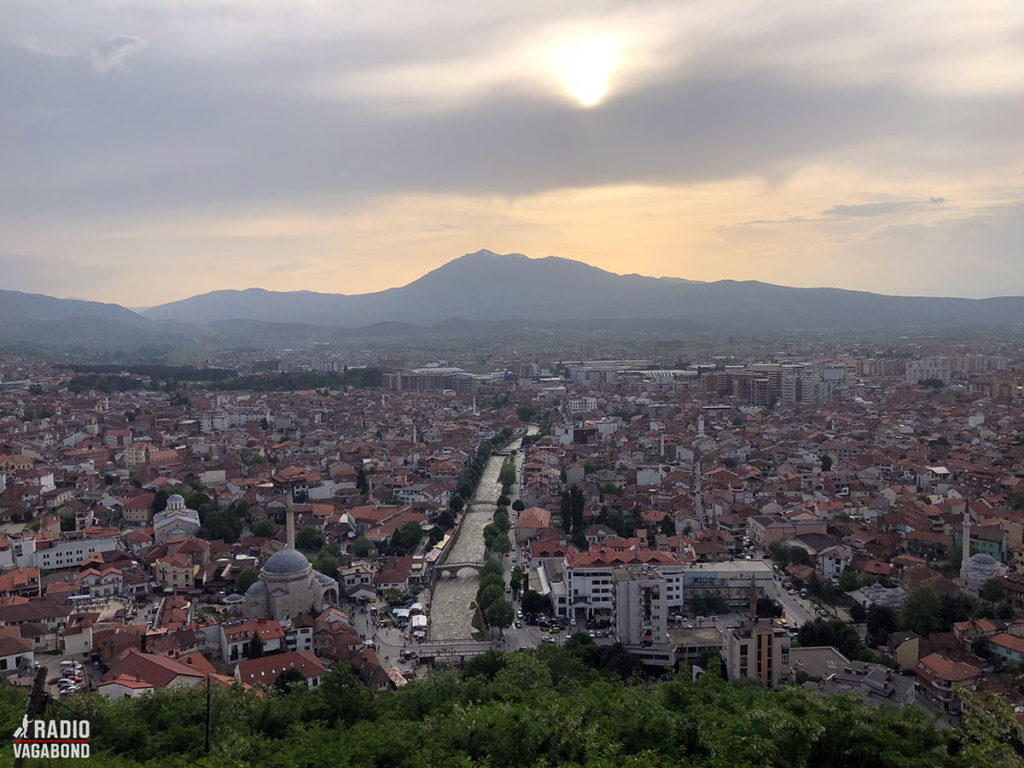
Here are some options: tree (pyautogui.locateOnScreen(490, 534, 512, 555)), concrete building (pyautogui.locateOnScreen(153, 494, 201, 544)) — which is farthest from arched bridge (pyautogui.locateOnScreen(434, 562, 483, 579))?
concrete building (pyautogui.locateOnScreen(153, 494, 201, 544))

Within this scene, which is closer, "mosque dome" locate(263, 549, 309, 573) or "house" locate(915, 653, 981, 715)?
"house" locate(915, 653, 981, 715)

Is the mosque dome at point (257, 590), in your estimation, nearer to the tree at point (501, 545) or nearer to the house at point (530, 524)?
the tree at point (501, 545)

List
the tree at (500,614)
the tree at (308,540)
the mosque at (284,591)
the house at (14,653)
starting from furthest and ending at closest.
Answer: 1. the tree at (308,540)
2. the mosque at (284,591)
3. the tree at (500,614)
4. the house at (14,653)

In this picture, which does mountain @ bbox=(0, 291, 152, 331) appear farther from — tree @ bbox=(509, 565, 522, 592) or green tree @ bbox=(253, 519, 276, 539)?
tree @ bbox=(509, 565, 522, 592)

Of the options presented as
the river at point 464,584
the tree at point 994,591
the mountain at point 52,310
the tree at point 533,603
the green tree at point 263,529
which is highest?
the mountain at point 52,310

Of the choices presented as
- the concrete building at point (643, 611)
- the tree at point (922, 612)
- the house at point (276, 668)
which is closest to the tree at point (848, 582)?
the tree at point (922, 612)

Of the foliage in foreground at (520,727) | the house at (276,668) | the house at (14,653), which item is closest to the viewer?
the foliage in foreground at (520,727)

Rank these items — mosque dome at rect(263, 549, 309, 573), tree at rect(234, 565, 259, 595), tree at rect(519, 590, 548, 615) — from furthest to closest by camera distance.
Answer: tree at rect(234, 565, 259, 595), tree at rect(519, 590, 548, 615), mosque dome at rect(263, 549, 309, 573)
